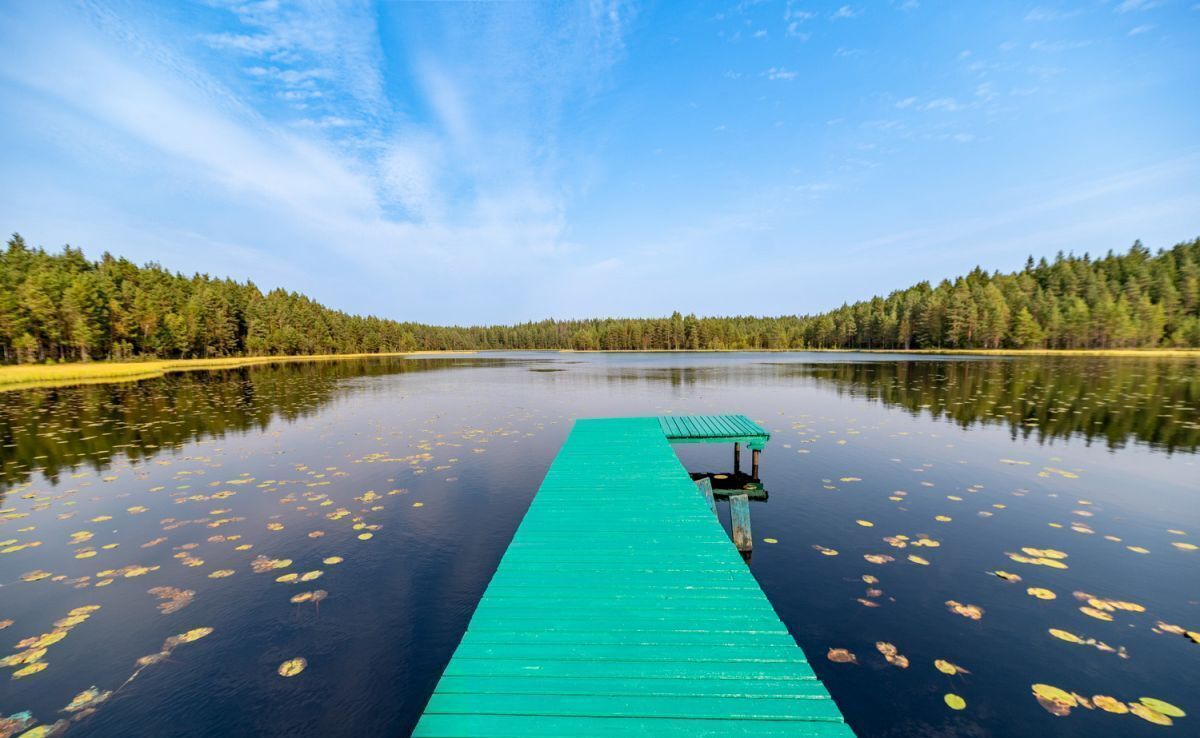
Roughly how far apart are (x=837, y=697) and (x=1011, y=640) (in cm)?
296

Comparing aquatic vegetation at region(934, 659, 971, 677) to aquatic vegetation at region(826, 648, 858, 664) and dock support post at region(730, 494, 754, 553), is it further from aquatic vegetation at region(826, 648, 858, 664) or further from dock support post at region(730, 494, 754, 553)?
dock support post at region(730, 494, 754, 553)

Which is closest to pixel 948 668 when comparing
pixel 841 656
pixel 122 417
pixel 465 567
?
pixel 841 656

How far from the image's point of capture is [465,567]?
833 centimetres

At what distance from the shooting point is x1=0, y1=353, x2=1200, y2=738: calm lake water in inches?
206

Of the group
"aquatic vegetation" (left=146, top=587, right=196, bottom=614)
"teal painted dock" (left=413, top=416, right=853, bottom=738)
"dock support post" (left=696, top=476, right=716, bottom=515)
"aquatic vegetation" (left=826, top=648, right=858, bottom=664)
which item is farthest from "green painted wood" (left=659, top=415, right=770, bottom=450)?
"aquatic vegetation" (left=146, top=587, right=196, bottom=614)

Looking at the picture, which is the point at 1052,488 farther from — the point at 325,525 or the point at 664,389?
the point at 664,389

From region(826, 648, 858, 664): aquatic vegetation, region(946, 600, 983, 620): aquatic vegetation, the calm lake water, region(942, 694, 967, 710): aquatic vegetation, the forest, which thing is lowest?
region(826, 648, 858, 664): aquatic vegetation

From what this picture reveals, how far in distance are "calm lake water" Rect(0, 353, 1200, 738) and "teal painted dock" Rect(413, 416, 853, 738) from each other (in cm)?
195

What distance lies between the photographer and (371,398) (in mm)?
31781

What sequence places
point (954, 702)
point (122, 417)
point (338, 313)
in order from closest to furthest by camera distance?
point (954, 702) < point (122, 417) < point (338, 313)

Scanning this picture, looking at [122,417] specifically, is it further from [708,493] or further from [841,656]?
[841,656]

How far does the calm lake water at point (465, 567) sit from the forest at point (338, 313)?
74.4 metres

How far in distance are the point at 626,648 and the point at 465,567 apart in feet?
17.2

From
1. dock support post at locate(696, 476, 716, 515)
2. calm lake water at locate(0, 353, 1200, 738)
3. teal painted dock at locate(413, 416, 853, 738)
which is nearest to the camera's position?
teal painted dock at locate(413, 416, 853, 738)
